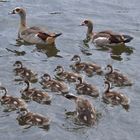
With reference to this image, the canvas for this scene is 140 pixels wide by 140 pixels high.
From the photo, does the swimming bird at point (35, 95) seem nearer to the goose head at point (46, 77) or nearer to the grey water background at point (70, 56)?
the grey water background at point (70, 56)

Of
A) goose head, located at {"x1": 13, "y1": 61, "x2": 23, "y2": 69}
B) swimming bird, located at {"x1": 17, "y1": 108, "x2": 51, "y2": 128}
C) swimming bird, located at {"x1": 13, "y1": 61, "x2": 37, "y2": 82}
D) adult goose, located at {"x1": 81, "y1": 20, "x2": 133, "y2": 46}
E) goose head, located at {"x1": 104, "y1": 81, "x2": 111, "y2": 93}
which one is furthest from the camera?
adult goose, located at {"x1": 81, "y1": 20, "x2": 133, "y2": 46}

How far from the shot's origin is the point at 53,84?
15523 mm

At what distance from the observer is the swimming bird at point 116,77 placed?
16.0 metres

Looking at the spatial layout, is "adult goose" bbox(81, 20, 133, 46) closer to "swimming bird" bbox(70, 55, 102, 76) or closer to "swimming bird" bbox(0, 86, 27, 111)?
"swimming bird" bbox(70, 55, 102, 76)

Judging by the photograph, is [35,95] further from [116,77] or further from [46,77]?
[116,77]

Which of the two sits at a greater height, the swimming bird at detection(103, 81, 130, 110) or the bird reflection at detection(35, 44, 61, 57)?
the swimming bird at detection(103, 81, 130, 110)

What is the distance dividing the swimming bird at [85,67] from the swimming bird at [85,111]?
2.34 m

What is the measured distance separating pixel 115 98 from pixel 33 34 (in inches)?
196

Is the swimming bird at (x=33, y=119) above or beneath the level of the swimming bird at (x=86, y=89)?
beneath

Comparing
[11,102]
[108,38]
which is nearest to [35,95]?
[11,102]

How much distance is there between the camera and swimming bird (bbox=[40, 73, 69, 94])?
50.4 feet

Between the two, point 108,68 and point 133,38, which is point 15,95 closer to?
point 108,68

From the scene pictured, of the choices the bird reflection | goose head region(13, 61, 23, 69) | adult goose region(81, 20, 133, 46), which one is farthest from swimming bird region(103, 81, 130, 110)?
adult goose region(81, 20, 133, 46)

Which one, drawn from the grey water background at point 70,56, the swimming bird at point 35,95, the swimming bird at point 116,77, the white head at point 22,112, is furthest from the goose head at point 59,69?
the white head at point 22,112
